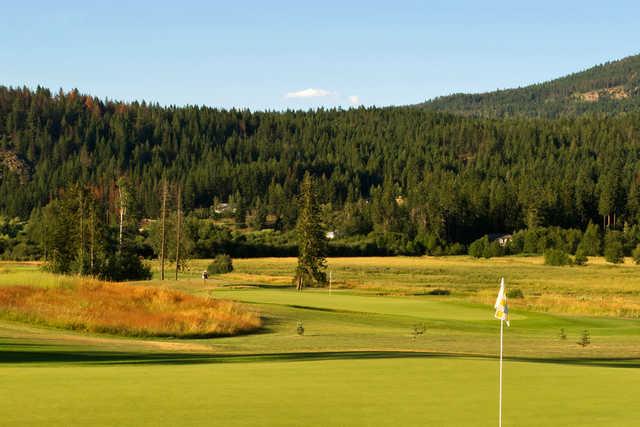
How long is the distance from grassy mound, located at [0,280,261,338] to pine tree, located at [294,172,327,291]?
28.7 meters

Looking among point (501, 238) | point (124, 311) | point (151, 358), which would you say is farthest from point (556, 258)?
point (151, 358)

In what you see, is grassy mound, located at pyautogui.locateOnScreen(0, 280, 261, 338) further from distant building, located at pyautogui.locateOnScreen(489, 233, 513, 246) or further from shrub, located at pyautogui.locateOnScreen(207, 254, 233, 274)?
distant building, located at pyautogui.locateOnScreen(489, 233, 513, 246)

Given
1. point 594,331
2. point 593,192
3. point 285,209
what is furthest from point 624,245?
point 594,331

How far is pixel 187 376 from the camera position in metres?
16.3

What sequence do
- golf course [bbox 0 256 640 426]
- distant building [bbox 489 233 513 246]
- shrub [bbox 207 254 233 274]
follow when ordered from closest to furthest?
golf course [bbox 0 256 640 426] < shrub [bbox 207 254 233 274] < distant building [bbox 489 233 513 246]

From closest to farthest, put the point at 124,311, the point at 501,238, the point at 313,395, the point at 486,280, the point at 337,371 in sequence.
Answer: the point at 313,395 < the point at 337,371 < the point at 124,311 < the point at 486,280 < the point at 501,238

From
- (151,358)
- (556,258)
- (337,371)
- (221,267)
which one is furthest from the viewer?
(556,258)

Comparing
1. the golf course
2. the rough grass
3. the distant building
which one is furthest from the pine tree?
the distant building

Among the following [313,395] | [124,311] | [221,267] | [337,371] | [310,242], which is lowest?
[124,311]

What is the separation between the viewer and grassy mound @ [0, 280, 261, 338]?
35.8 meters

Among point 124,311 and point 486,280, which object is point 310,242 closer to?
point 486,280

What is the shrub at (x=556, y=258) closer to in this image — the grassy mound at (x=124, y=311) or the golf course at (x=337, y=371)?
the golf course at (x=337, y=371)

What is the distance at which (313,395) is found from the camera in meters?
14.2

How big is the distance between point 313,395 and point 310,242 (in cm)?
5991
